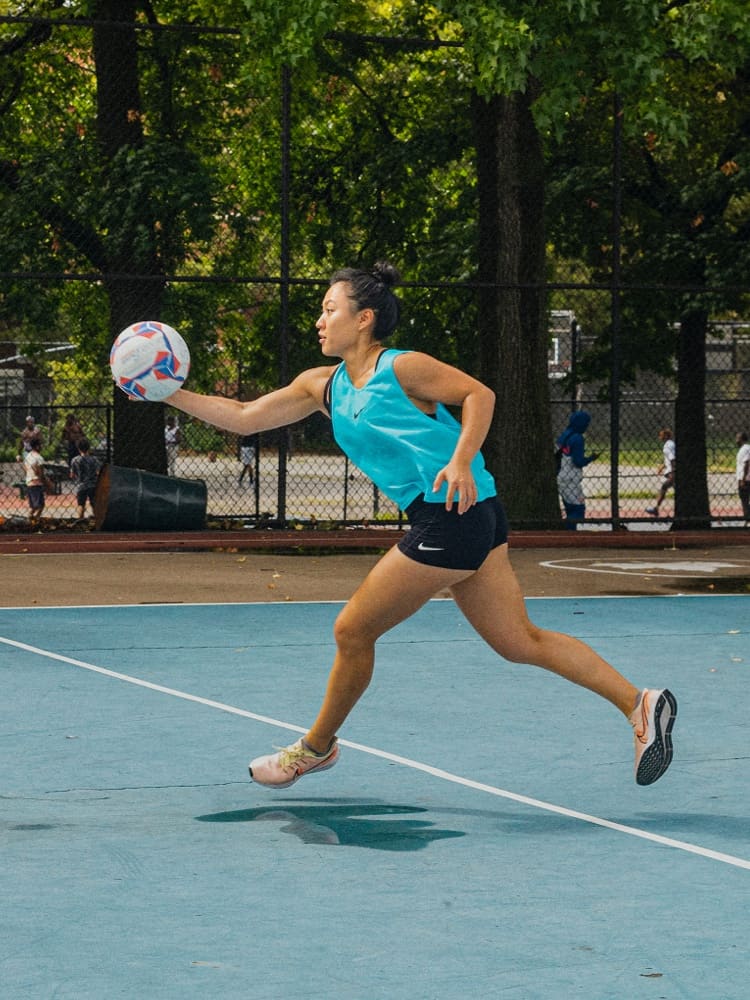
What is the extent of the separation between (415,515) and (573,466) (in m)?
15.9

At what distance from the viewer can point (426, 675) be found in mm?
10391

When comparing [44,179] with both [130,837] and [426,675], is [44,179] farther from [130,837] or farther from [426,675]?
[130,837]

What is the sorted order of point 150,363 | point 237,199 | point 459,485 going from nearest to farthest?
point 459,485
point 150,363
point 237,199

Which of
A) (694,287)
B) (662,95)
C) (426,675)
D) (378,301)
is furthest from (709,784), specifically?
(694,287)

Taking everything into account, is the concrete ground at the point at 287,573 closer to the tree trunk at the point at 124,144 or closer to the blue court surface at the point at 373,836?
the blue court surface at the point at 373,836

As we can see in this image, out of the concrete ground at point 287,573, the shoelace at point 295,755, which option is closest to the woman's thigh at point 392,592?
the shoelace at point 295,755

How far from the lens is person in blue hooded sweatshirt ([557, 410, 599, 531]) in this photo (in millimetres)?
22328

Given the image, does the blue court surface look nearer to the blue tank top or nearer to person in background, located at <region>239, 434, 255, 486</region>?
the blue tank top

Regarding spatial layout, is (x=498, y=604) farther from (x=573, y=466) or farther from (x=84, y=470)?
(x=84, y=470)

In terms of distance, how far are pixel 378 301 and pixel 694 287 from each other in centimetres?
1505

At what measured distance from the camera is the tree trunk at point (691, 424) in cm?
Result: 2525

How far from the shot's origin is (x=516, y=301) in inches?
830

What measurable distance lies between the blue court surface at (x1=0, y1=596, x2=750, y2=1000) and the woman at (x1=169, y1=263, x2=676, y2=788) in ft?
1.38

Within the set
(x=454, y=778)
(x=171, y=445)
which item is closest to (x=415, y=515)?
(x=454, y=778)
